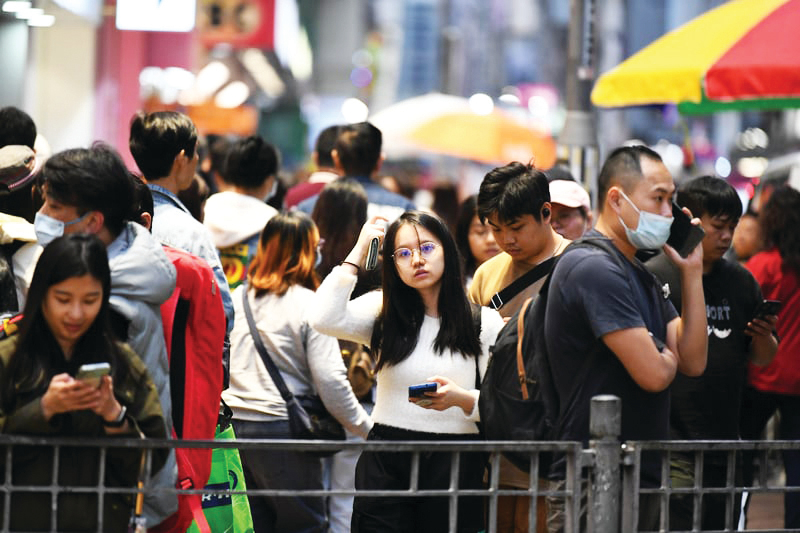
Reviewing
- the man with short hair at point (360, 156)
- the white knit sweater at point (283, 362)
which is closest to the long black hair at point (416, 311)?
the white knit sweater at point (283, 362)

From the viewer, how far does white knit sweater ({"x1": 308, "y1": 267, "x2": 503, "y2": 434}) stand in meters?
5.49

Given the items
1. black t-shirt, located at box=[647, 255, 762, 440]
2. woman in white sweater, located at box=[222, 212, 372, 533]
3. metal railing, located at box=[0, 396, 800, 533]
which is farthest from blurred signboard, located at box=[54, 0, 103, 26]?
metal railing, located at box=[0, 396, 800, 533]

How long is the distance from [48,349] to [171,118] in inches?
74.1

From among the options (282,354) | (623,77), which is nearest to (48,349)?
(282,354)

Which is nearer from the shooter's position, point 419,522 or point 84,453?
point 84,453

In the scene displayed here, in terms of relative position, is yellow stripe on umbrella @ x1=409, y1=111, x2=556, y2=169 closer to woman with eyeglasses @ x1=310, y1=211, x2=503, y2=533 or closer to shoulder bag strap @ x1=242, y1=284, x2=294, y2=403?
shoulder bag strap @ x1=242, y1=284, x2=294, y2=403

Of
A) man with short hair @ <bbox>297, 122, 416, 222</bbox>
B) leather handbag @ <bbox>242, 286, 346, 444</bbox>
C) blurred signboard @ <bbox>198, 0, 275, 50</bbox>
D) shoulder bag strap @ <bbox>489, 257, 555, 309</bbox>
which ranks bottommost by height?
leather handbag @ <bbox>242, 286, 346, 444</bbox>

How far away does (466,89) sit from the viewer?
127 ft

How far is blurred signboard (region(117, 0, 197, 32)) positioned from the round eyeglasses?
5.26m

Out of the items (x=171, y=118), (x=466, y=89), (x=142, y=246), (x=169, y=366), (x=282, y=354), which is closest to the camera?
(x=142, y=246)

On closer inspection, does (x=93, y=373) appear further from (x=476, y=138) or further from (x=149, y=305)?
(x=476, y=138)

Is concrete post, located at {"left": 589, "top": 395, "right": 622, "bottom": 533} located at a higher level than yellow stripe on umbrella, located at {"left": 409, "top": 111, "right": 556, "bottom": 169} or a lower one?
lower

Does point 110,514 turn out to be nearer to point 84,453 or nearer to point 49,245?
point 84,453

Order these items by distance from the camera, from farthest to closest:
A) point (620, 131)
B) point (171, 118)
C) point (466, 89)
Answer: point (620, 131) < point (466, 89) < point (171, 118)
